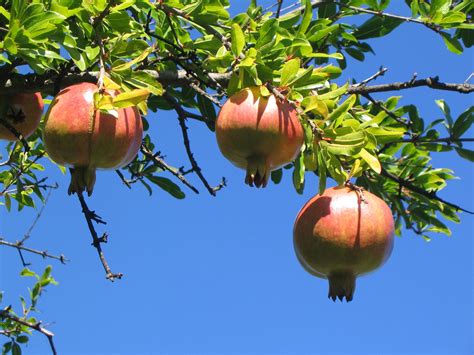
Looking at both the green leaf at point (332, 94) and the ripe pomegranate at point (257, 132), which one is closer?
the ripe pomegranate at point (257, 132)

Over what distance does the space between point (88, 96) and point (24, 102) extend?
1.34 ft

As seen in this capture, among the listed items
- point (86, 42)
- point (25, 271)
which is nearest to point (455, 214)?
point (86, 42)

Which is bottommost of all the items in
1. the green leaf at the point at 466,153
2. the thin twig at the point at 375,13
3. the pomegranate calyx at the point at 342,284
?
the pomegranate calyx at the point at 342,284

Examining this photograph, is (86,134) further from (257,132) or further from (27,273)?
(27,273)

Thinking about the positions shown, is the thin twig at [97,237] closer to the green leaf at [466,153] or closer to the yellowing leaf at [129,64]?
the yellowing leaf at [129,64]

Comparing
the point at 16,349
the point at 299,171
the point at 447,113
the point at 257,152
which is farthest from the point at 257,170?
the point at 16,349

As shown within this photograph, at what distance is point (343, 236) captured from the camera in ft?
6.18

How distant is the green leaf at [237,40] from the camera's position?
1.77 meters

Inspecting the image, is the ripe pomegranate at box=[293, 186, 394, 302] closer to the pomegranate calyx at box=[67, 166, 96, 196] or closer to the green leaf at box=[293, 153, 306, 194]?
the green leaf at box=[293, 153, 306, 194]

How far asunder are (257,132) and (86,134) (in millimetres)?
368

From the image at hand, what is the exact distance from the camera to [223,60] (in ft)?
6.00

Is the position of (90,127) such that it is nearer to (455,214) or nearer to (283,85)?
(283,85)

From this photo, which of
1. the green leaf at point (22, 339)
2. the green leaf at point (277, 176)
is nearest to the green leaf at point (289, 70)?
the green leaf at point (277, 176)

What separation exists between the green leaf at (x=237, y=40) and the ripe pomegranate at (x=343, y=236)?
0.45 meters
